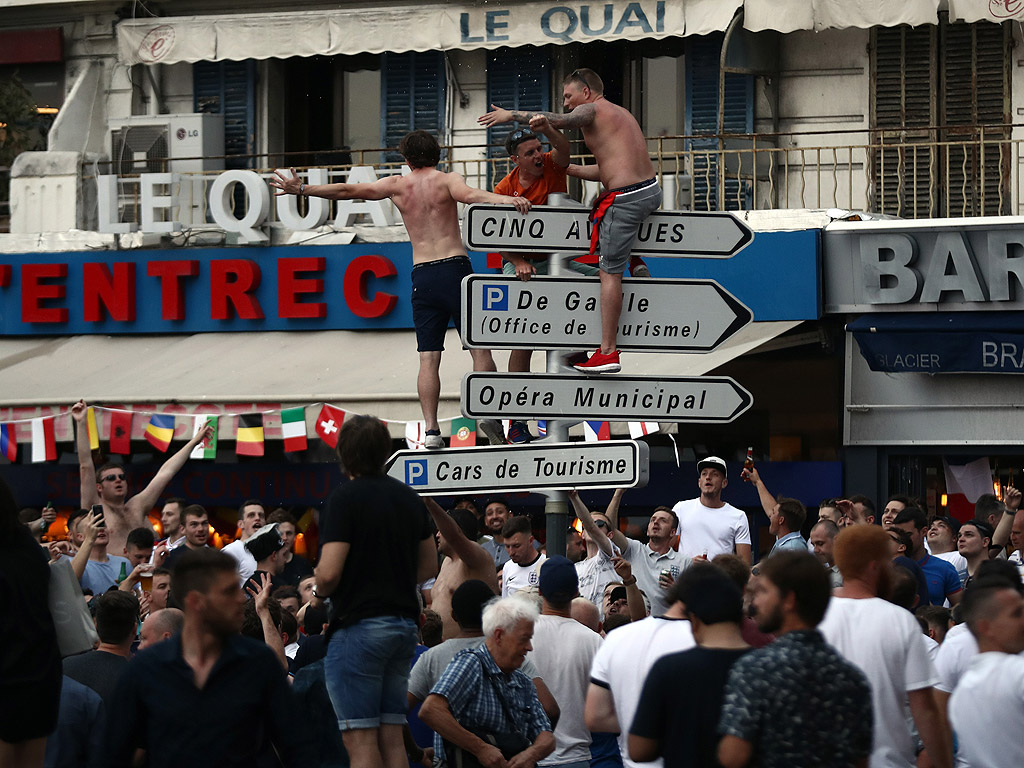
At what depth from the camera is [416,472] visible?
283 inches

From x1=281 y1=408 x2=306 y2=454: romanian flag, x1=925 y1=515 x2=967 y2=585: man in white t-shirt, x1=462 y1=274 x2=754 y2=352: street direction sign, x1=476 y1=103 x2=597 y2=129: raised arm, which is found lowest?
x1=925 y1=515 x2=967 y2=585: man in white t-shirt

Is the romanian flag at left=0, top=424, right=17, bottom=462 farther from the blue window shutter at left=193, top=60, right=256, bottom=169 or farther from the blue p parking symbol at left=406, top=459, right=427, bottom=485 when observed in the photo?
the blue p parking symbol at left=406, top=459, right=427, bottom=485

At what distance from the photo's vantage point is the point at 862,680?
4.64 m

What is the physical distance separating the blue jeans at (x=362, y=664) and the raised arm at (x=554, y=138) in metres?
2.30

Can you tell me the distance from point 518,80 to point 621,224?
1031cm

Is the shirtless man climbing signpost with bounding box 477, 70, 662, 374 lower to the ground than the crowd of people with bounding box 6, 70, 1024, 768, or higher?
higher

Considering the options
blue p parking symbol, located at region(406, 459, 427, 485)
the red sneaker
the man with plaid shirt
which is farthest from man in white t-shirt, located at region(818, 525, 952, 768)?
blue p parking symbol, located at region(406, 459, 427, 485)

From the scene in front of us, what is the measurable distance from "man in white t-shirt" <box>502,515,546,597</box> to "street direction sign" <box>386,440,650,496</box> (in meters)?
2.83

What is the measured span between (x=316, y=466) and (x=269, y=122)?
13.2ft

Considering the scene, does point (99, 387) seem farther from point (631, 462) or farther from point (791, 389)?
point (631, 462)

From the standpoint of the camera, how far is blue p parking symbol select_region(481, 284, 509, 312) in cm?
733

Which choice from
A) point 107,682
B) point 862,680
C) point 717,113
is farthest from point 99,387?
point 862,680

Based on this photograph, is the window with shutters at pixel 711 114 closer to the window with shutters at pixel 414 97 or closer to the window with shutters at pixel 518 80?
the window with shutters at pixel 518 80

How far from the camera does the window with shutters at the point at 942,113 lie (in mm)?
16062
